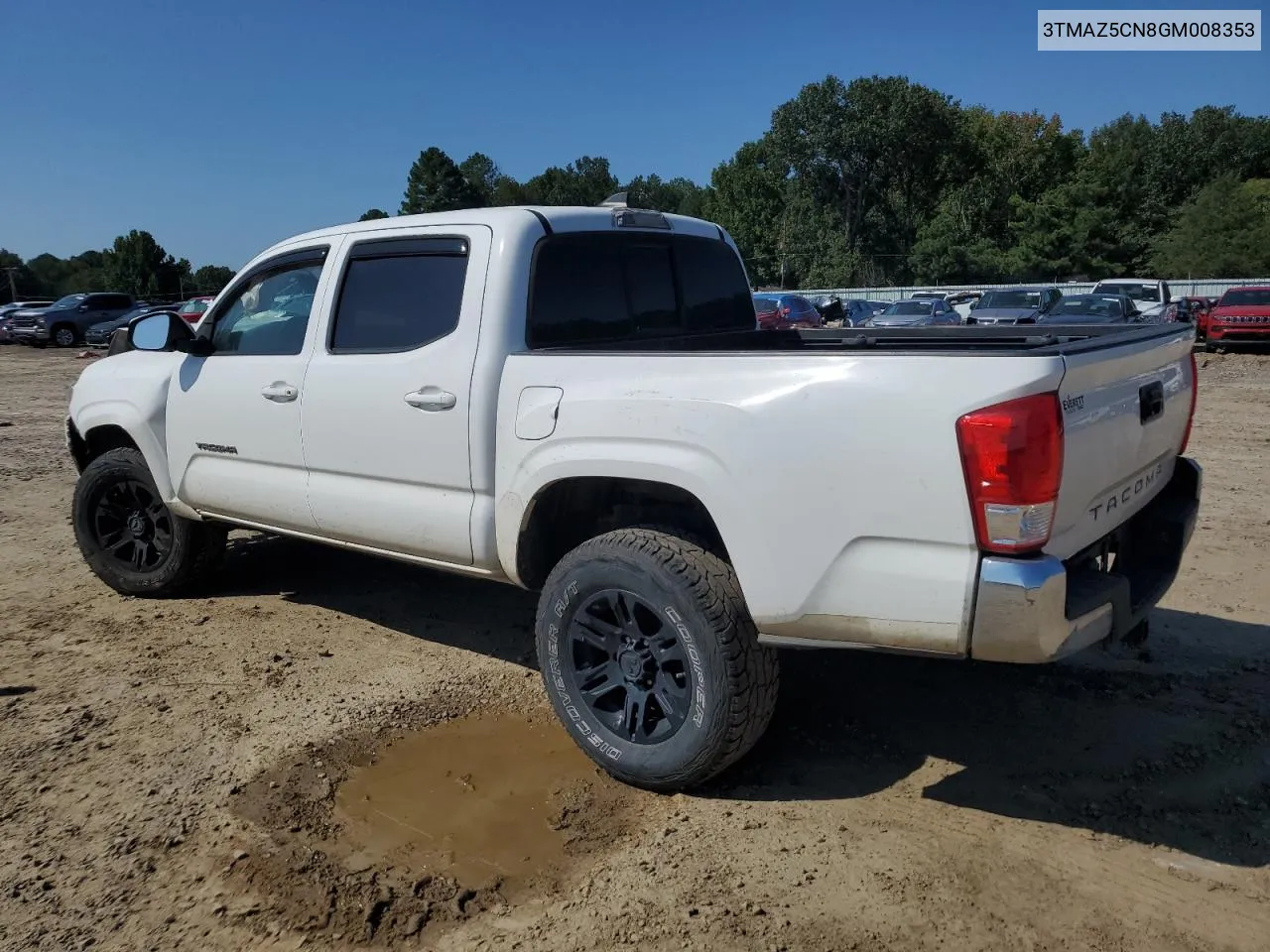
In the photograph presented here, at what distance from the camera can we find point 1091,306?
848 inches

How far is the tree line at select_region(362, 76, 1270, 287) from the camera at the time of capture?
5916 cm

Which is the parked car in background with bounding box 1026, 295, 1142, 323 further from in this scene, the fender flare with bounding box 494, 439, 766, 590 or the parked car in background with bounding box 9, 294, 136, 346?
the parked car in background with bounding box 9, 294, 136, 346

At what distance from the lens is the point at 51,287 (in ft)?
207

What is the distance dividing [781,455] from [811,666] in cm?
191

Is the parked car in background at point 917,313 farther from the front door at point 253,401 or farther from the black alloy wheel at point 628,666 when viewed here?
the black alloy wheel at point 628,666

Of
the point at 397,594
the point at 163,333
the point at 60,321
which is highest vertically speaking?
the point at 60,321

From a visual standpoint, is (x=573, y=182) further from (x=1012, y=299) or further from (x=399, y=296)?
(x=399, y=296)

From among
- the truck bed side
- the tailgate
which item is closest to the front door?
the truck bed side

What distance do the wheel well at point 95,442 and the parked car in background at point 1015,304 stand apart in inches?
795

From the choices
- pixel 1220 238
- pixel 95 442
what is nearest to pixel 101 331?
pixel 95 442

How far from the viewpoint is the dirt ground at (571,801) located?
2725 mm

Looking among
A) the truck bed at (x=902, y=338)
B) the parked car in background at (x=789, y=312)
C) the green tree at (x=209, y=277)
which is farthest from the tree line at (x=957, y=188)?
the truck bed at (x=902, y=338)

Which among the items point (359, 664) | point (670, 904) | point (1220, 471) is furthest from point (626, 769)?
point (1220, 471)

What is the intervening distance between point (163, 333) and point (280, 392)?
93 centimetres
